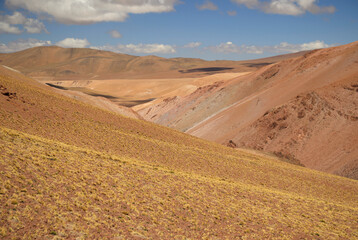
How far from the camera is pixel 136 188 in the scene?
13836 mm

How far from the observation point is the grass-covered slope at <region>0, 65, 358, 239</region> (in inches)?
403

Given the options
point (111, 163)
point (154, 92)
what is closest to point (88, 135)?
point (111, 163)

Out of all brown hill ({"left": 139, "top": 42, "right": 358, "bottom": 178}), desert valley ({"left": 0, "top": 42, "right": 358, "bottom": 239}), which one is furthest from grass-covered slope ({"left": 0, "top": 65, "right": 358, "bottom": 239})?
brown hill ({"left": 139, "top": 42, "right": 358, "bottom": 178})

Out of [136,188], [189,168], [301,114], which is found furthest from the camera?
[301,114]

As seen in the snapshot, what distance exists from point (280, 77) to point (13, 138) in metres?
46.3

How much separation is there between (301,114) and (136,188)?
27.9m

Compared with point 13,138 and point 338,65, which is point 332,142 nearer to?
point 338,65

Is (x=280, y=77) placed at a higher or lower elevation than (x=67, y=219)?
higher

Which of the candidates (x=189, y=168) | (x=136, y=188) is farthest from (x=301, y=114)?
(x=136, y=188)

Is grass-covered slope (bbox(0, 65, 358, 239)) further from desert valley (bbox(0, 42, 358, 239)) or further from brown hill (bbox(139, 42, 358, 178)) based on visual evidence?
brown hill (bbox(139, 42, 358, 178))

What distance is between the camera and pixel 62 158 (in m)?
14.5

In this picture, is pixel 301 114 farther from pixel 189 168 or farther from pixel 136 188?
pixel 136 188

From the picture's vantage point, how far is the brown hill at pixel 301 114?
32531mm

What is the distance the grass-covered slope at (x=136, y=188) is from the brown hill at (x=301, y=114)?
7471mm
